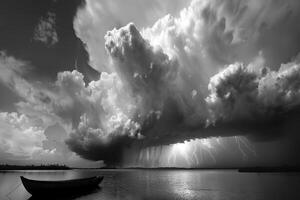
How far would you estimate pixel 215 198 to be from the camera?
66.3m

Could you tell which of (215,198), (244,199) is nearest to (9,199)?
(215,198)

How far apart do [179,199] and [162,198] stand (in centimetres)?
508

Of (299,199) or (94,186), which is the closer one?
(299,199)

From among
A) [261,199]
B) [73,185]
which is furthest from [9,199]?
[261,199]

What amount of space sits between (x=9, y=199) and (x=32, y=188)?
747 cm

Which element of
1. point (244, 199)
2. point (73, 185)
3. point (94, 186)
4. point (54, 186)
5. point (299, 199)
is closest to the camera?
point (299, 199)

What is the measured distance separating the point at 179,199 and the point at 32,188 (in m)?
44.9

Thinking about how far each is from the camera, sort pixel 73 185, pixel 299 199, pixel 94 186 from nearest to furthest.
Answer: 1. pixel 299 199
2. pixel 73 185
3. pixel 94 186

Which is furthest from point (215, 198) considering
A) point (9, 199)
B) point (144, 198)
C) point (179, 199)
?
point (9, 199)

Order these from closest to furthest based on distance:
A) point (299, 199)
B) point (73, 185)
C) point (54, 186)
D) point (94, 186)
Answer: point (299, 199), point (54, 186), point (73, 185), point (94, 186)

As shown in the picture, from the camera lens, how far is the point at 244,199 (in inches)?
2500

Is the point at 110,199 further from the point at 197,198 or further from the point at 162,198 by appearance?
the point at 197,198

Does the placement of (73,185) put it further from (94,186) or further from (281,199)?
(281,199)

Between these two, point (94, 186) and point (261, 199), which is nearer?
point (261, 199)
